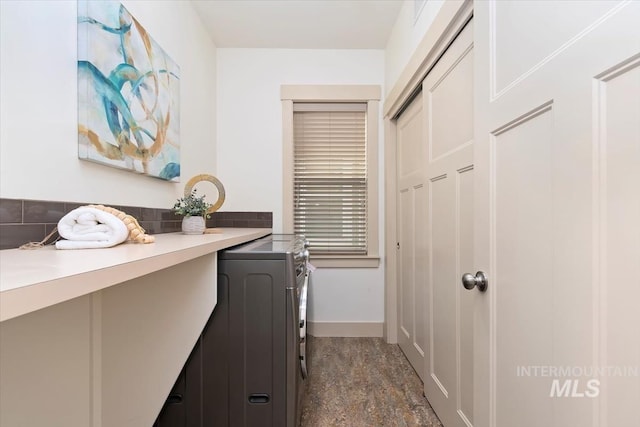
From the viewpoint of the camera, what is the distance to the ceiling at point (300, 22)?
227 centimetres

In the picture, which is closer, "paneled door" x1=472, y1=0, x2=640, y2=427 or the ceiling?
"paneled door" x1=472, y1=0, x2=640, y2=427

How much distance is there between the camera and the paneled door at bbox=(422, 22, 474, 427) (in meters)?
1.34

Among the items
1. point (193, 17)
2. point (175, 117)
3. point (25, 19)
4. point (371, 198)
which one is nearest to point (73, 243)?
point (25, 19)

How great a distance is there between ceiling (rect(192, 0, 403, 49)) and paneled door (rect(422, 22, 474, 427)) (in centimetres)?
95

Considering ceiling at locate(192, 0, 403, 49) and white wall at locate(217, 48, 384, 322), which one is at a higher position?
ceiling at locate(192, 0, 403, 49)

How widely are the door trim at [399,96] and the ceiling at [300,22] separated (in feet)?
1.73

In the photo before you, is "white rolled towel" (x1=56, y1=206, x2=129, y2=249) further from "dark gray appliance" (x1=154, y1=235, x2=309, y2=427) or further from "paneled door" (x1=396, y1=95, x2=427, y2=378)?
"paneled door" (x1=396, y1=95, x2=427, y2=378)

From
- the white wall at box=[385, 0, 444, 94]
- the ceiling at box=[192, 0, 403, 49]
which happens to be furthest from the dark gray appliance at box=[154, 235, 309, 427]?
the ceiling at box=[192, 0, 403, 49]

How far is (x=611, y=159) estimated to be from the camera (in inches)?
22.3

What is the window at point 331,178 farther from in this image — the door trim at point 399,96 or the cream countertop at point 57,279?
the cream countertop at point 57,279

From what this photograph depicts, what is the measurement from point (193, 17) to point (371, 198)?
6.48ft

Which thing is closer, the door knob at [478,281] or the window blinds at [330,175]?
the door knob at [478,281]

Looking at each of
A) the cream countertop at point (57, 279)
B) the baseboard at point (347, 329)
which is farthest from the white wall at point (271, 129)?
the cream countertop at point (57, 279)

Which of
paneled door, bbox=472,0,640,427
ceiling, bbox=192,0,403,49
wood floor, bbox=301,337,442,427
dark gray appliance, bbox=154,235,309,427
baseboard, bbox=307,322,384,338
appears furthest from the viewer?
baseboard, bbox=307,322,384,338
